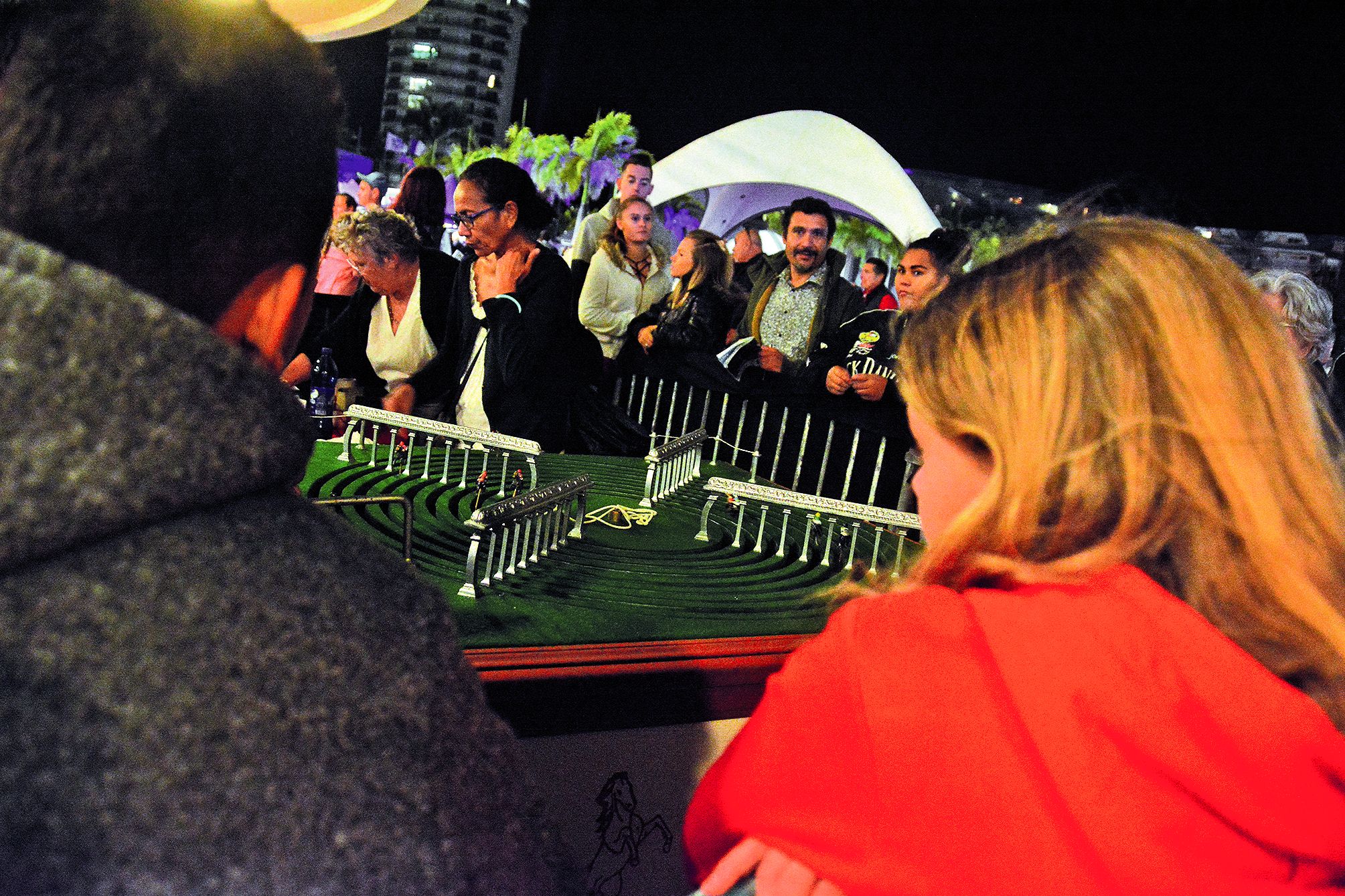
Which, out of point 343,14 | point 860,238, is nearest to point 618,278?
point 343,14

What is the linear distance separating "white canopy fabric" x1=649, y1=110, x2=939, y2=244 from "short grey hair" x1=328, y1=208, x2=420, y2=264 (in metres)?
12.5

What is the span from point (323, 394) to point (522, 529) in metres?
1.46

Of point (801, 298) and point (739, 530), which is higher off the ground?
point (801, 298)

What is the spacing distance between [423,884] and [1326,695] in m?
0.92

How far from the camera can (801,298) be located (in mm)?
5383

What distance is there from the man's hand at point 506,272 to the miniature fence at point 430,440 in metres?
1.04

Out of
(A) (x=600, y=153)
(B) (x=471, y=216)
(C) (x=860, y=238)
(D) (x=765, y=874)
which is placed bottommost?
(D) (x=765, y=874)

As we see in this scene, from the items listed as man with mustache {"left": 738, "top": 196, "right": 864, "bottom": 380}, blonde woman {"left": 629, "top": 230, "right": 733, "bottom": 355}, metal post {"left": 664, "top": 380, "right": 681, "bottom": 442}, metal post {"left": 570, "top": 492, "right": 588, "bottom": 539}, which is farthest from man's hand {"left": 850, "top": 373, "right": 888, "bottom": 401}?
metal post {"left": 570, "top": 492, "right": 588, "bottom": 539}

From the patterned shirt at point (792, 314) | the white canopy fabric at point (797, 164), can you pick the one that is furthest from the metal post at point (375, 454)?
the white canopy fabric at point (797, 164)

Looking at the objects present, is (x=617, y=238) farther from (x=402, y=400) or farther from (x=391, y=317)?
(x=402, y=400)

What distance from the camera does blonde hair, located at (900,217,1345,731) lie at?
99cm

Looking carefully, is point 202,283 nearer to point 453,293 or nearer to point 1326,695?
point 1326,695

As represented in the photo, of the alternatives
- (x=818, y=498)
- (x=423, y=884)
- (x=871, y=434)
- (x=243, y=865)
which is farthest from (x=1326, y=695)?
(x=871, y=434)

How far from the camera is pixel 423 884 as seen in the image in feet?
2.13
